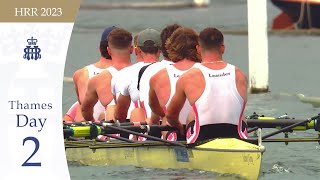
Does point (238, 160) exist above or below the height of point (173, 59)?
below

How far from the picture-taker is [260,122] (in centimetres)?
1750

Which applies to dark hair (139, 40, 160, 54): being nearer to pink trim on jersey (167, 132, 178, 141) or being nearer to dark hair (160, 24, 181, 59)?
dark hair (160, 24, 181, 59)

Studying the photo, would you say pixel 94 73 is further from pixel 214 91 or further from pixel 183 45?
pixel 214 91

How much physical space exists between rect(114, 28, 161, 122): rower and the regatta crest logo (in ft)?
22.3

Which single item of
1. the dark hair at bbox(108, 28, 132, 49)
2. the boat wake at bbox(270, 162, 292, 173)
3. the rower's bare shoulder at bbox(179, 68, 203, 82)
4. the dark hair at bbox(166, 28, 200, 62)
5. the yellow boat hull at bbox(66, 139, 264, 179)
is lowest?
the boat wake at bbox(270, 162, 292, 173)

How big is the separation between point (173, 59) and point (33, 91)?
18.9 feet

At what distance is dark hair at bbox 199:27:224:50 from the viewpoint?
49.9 feet

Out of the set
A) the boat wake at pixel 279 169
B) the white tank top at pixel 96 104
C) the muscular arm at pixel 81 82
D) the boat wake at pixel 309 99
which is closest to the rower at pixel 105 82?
the white tank top at pixel 96 104

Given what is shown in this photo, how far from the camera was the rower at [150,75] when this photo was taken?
1712 centimetres

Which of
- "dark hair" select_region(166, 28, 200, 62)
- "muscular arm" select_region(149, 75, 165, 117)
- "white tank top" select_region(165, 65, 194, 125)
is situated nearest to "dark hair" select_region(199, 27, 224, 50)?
"dark hair" select_region(166, 28, 200, 62)

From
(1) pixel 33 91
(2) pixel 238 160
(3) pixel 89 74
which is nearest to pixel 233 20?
(3) pixel 89 74

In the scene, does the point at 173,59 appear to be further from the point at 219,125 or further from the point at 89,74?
the point at 89,74

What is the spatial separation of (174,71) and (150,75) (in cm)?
76

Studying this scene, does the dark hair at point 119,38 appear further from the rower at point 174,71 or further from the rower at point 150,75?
the rower at point 174,71
